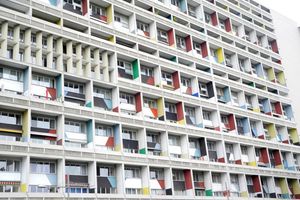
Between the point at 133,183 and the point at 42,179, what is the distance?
353 inches

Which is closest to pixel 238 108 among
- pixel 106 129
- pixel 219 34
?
pixel 219 34

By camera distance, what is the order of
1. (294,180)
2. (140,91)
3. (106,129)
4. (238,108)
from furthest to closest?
(294,180)
(238,108)
(140,91)
(106,129)

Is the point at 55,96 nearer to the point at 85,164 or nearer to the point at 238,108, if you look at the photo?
the point at 85,164

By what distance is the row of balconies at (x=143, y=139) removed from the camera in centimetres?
3228

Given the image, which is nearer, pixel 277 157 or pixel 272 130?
pixel 277 157

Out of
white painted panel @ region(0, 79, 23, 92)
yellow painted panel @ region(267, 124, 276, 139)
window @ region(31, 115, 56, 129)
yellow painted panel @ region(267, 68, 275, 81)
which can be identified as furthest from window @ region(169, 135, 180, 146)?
yellow painted panel @ region(267, 68, 275, 81)

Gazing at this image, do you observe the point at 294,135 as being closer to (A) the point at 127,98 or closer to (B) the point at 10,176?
(A) the point at 127,98

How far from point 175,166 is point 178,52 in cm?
1367

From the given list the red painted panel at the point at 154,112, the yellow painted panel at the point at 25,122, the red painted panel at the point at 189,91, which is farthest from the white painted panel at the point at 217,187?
the yellow painted panel at the point at 25,122

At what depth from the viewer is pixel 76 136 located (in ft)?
115

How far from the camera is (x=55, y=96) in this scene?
3478 cm

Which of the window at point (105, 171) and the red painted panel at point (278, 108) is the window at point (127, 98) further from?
the red painted panel at point (278, 108)

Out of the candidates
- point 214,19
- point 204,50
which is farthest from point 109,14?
point 214,19

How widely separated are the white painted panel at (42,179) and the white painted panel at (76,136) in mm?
3681
